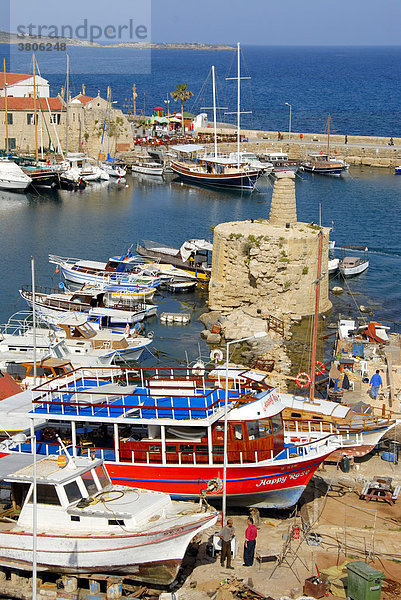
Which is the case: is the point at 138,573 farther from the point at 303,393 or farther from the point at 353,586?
the point at 303,393

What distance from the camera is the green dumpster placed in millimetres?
17578

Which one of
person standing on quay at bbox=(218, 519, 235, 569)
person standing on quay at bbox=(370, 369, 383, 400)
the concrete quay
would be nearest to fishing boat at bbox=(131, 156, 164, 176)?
the concrete quay

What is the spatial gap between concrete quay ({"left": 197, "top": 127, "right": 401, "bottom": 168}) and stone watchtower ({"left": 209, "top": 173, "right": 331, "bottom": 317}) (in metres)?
50.0

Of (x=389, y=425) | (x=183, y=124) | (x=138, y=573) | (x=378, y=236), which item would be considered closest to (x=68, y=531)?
(x=138, y=573)

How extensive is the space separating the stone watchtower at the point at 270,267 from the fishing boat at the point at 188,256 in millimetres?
4643

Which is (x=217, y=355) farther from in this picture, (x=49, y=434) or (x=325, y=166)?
(x=325, y=166)

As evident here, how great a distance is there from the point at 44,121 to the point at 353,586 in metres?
75.7

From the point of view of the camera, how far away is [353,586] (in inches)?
701

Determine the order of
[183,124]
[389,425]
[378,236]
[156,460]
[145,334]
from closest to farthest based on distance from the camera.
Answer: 1. [156,460]
2. [389,425]
3. [145,334]
4. [378,236]
5. [183,124]

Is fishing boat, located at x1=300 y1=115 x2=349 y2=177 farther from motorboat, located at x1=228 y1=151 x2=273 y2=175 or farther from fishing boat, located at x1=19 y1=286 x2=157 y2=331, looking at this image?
fishing boat, located at x1=19 y1=286 x2=157 y2=331

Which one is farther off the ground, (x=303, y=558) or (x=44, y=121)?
(x=44, y=121)

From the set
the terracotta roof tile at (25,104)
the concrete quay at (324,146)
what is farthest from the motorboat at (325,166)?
the terracotta roof tile at (25,104)

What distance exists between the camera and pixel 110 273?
1804 inches

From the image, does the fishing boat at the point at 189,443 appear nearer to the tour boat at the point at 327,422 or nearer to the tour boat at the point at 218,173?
the tour boat at the point at 327,422
